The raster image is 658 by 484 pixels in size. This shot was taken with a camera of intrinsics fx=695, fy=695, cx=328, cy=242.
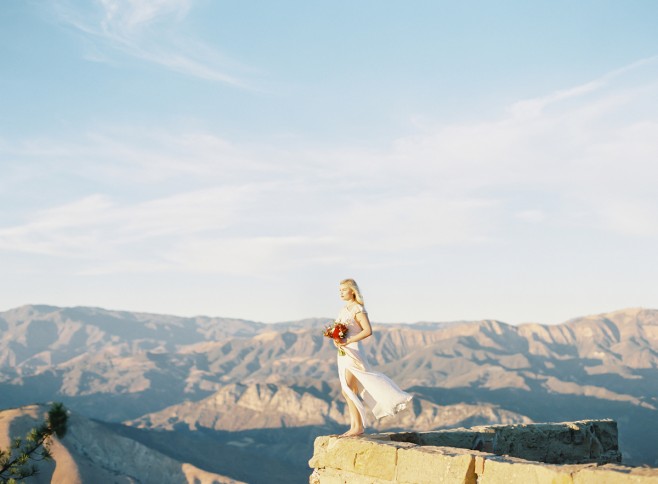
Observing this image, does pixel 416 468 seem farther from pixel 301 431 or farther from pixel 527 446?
pixel 301 431

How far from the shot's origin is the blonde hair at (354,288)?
8914mm

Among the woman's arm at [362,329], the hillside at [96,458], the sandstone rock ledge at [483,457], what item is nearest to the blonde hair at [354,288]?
the woman's arm at [362,329]

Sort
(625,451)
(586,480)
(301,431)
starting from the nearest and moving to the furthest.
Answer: (586,480) < (625,451) < (301,431)

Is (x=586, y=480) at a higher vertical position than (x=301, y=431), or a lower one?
higher

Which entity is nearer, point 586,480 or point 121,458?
point 586,480

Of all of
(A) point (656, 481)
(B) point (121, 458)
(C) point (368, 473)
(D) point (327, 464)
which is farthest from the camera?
(B) point (121, 458)

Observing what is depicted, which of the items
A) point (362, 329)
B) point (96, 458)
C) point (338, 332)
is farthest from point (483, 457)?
point (96, 458)

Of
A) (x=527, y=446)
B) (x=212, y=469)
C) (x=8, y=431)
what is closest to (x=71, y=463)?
(x=8, y=431)

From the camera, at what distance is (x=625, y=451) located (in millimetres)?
163125

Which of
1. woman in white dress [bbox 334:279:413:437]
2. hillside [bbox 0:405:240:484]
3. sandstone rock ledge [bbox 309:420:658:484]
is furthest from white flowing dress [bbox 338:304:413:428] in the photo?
hillside [bbox 0:405:240:484]

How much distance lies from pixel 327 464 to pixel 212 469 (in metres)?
143

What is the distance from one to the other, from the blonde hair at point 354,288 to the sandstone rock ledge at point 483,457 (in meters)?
1.70

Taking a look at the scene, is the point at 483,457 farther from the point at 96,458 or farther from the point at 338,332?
the point at 96,458

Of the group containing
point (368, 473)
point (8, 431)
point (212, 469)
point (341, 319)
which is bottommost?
point (212, 469)
